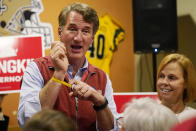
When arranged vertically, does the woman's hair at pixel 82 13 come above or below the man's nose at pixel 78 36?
above

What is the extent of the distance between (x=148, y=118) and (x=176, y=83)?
129 cm

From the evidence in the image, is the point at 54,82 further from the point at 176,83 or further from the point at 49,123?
the point at 176,83

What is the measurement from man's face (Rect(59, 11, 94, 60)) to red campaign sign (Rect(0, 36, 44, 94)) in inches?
49.8

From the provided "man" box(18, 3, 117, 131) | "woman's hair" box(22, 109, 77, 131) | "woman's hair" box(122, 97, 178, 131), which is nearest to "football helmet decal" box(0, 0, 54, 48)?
"man" box(18, 3, 117, 131)

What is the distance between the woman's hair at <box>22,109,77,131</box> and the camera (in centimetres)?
74

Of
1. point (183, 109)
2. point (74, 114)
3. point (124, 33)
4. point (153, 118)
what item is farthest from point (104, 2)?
point (153, 118)

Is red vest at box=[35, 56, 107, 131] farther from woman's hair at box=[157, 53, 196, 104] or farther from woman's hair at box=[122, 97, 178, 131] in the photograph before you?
woman's hair at box=[157, 53, 196, 104]

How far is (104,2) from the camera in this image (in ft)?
13.5

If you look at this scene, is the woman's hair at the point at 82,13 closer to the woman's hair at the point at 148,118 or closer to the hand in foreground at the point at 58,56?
the hand in foreground at the point at 58,56

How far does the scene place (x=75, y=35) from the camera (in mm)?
1648

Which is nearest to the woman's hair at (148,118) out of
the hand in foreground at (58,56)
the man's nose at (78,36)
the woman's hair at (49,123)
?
the woman's hair at (49,123)

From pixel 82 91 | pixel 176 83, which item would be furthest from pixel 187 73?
pixel 82 91

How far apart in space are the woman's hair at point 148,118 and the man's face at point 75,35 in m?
0.69

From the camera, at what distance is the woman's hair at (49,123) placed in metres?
0.74
